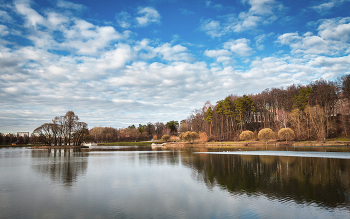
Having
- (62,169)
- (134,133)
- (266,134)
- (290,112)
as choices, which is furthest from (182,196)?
(134,133)

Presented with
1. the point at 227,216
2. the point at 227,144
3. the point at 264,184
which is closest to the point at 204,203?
the point at 227,216

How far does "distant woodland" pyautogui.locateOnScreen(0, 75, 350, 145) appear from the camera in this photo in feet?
209

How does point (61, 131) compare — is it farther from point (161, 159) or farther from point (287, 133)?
point (287, 133)

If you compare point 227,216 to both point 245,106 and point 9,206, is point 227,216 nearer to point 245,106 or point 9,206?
point 9,206

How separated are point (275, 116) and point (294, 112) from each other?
15.0 metres

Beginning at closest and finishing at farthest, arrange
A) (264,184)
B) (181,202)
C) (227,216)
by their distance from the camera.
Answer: (227,216)
(181,202)
(264,184)

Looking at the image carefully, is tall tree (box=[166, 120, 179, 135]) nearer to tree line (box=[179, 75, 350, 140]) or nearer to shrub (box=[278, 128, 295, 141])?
tree line (box=[179, 75, 350, 140])

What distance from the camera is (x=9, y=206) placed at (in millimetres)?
11609

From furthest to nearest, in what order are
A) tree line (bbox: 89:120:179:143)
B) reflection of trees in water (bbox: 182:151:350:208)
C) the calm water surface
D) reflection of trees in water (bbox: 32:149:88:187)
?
tree line (bbox: 89:120:179:143)
reflection of trees in water (bbox: 32:149:88:187)
reflection of trees in water (bbox: 182:151:350:208)
the calm water surface

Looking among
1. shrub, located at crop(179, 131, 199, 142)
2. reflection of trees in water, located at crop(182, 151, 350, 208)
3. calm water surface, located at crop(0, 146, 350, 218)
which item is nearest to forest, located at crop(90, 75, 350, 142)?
shrub, located at crop(179, 131, 199, 142)

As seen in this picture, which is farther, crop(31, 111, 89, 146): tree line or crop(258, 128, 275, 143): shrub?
crop(31, 111, 89, 146): tree line

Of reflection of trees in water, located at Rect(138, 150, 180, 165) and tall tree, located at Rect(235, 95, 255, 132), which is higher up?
tall tree, located at Rect(235, 95, 255, 132)

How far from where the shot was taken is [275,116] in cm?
8150

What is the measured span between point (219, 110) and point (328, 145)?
1597 inches
